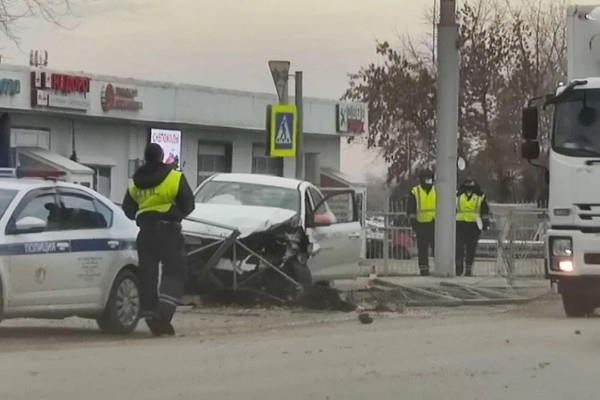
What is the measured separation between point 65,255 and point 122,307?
112 centimetres

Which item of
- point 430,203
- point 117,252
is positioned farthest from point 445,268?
point 117,252

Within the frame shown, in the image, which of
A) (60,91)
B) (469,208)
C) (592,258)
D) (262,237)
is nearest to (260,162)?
(60,91)

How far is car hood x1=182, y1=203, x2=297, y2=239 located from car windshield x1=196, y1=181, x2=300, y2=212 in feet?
0.88

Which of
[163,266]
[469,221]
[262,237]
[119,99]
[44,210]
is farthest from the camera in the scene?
[119,99]

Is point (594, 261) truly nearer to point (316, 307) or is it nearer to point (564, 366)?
point (316, 307)

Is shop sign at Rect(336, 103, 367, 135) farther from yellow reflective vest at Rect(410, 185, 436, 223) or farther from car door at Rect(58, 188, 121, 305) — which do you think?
car door at Rect(58, 188, 121, 305)

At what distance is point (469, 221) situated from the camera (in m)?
27.5

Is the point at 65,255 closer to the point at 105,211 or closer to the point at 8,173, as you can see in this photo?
the point at 105,211

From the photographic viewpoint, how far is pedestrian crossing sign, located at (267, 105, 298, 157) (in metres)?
24.6

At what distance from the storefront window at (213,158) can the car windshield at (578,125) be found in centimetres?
2785

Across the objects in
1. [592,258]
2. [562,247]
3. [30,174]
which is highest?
[30,174]

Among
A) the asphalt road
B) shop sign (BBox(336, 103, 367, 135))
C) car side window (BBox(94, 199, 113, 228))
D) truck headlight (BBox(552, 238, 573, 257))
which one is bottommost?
the asphalt road

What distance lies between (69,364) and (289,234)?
268 inches

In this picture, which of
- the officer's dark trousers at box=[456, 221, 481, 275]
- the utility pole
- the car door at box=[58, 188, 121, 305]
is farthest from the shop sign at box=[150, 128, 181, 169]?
the car door at box=[58, 188, 121, 305]
